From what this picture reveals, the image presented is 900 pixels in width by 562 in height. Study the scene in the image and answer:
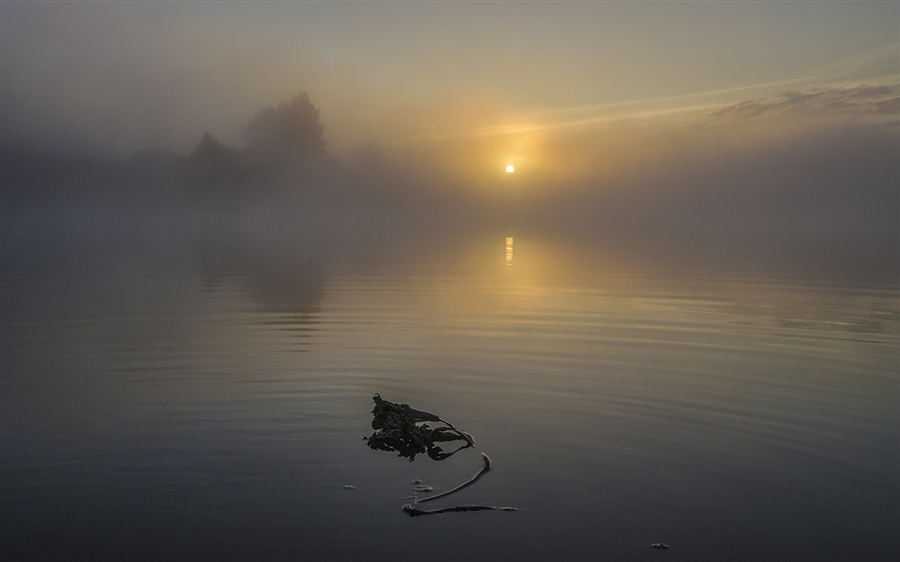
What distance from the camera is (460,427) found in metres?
16.1

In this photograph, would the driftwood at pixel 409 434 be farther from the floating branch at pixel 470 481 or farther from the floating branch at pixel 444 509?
the floating branch at pixel 444 509

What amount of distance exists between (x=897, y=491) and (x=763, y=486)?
2477 millimetres

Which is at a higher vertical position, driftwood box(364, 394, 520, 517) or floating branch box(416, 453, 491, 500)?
driftwood box(364, 394, 520, 517)

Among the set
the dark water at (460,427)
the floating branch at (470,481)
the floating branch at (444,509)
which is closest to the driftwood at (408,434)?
the dark water at (460,427)

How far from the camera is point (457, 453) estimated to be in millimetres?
14320

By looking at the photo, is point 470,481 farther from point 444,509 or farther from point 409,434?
point 409,434

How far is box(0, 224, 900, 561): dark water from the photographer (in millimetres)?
10820

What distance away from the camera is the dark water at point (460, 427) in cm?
1082

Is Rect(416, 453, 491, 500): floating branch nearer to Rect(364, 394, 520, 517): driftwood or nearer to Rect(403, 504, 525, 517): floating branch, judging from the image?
Rect(364, 394, 520, 517): driftwood

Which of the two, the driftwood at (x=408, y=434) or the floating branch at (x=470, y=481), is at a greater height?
the driftwood at (x=408, y=434)

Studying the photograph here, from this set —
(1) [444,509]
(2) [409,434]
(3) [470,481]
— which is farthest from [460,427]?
(1) [444,509]

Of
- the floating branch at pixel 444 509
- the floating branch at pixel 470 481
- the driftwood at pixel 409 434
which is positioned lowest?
the floating branch at pixel 444 509

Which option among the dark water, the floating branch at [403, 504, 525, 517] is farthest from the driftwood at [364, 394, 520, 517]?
the floating branch at [403, 504, 525, 517]

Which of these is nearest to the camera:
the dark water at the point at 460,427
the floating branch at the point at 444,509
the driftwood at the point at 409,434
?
the dark water at the point at 460,427
